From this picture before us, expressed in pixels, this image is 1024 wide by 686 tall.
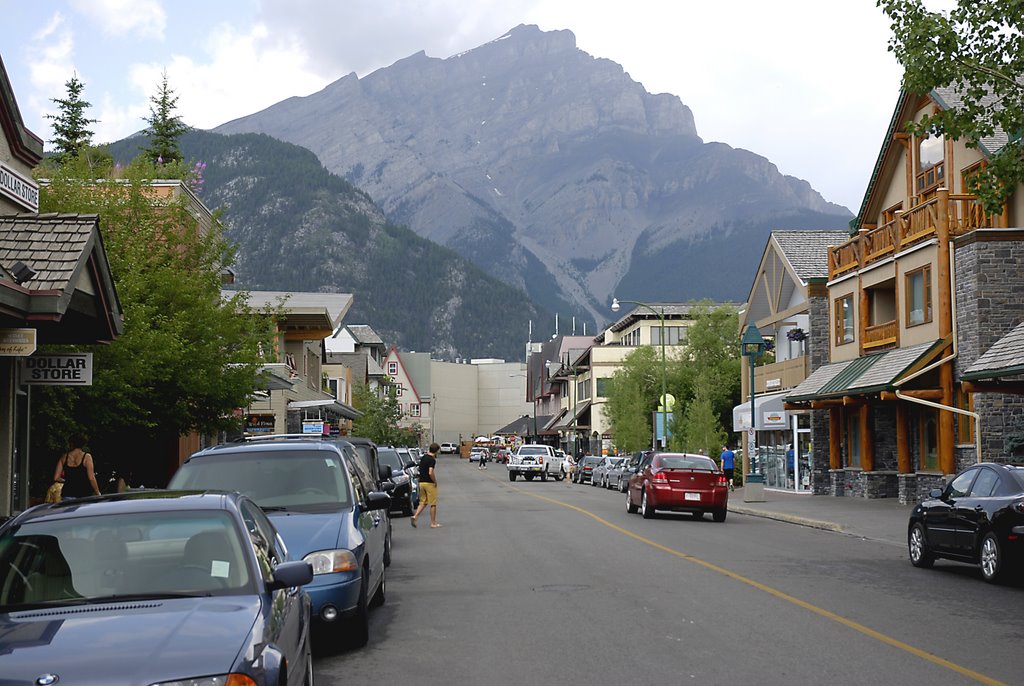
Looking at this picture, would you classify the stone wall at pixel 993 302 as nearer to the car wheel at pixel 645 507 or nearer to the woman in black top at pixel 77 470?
the car wheel at pixel 645 507

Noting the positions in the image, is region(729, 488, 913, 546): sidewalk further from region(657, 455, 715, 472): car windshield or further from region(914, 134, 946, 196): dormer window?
region(914, 134, 946, 196): dormer window

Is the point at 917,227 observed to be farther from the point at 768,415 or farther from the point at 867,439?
the point at 768,415

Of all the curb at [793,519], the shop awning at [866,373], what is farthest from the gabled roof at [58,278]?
the shop awning at [866,373]

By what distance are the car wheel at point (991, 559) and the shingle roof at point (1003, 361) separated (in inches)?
243

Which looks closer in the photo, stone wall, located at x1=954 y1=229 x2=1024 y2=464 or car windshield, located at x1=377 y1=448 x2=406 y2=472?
stone wall, located at x1=954 y1=229 x2=1024 y2=464

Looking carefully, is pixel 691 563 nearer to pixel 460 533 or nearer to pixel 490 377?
pixel 460 533

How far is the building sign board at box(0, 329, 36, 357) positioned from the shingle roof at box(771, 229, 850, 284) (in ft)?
112

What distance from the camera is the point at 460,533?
24141 millimetres

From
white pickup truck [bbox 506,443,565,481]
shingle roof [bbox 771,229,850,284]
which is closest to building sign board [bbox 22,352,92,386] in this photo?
shingle roof [bbox 771,229,850,284]

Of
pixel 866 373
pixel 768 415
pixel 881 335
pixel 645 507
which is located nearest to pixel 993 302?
pixel 866 373

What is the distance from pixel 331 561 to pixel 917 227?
27.3 metres

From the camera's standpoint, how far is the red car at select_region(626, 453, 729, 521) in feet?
91.6

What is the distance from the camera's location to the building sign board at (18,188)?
16.7 meters

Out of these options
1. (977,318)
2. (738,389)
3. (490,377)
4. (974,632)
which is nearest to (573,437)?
(738,389)
